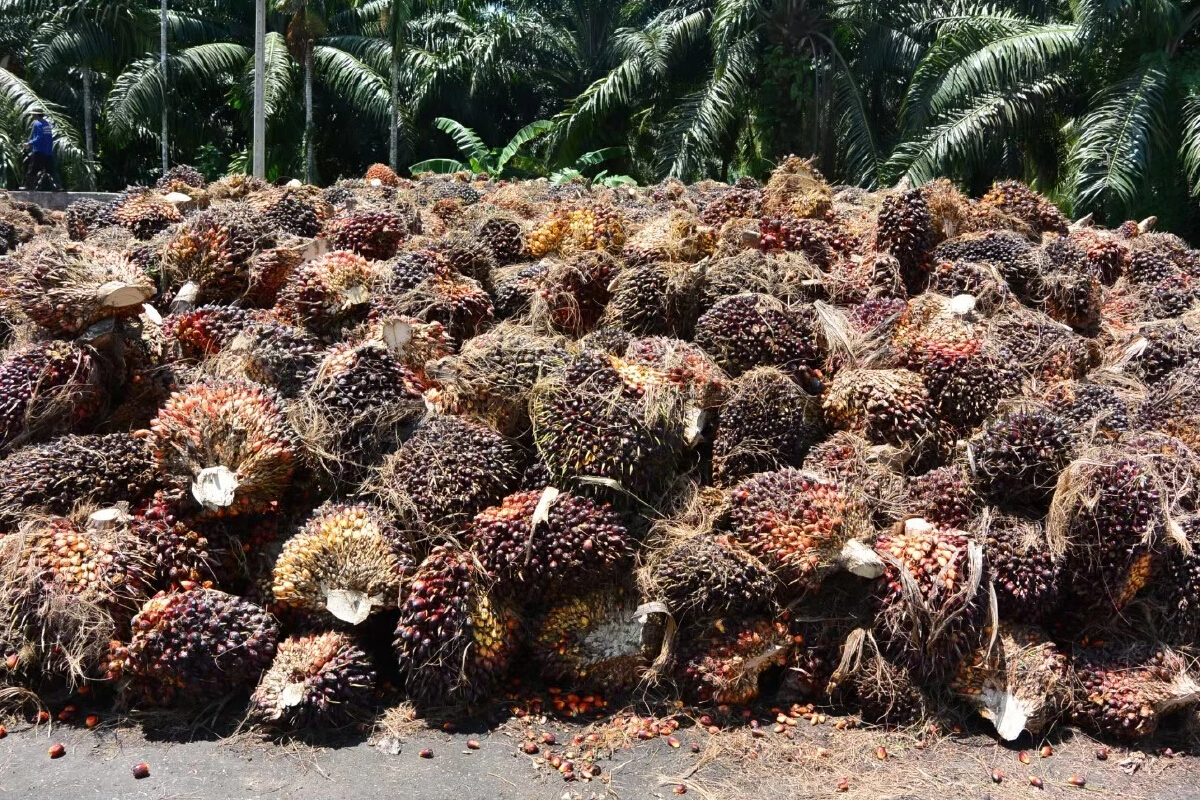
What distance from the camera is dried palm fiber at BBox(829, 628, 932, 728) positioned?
10.4 feet

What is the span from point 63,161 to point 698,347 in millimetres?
18557

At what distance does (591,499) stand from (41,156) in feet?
36.7

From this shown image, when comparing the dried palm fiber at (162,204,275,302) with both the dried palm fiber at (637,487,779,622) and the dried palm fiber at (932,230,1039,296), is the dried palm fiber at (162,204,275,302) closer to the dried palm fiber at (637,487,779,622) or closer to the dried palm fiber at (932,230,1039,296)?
the dried palm fiber at (637,487,779,622)

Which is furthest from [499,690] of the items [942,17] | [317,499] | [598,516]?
[942,17]

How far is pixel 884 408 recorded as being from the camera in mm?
3762

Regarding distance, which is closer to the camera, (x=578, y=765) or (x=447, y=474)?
(x=578, y=765)

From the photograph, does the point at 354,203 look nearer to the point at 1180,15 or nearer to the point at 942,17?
the point at 1180,15

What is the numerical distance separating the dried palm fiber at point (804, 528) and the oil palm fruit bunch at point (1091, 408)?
3.59ft

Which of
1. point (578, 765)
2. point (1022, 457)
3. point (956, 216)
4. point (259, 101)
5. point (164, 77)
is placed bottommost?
point (578, 765)

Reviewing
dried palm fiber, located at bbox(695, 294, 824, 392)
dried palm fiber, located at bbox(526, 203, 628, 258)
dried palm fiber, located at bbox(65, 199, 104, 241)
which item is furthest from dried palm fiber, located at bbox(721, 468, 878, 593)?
dried palm fiber, located at bbox(65, 199, 104, 241)

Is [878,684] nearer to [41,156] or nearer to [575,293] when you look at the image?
[575,293]

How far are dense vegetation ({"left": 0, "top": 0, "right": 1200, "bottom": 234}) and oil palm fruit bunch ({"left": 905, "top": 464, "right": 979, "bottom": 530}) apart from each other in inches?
436

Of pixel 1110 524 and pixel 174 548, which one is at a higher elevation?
pixel 1110 524

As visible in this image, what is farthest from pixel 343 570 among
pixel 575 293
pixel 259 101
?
pixel 259 101
